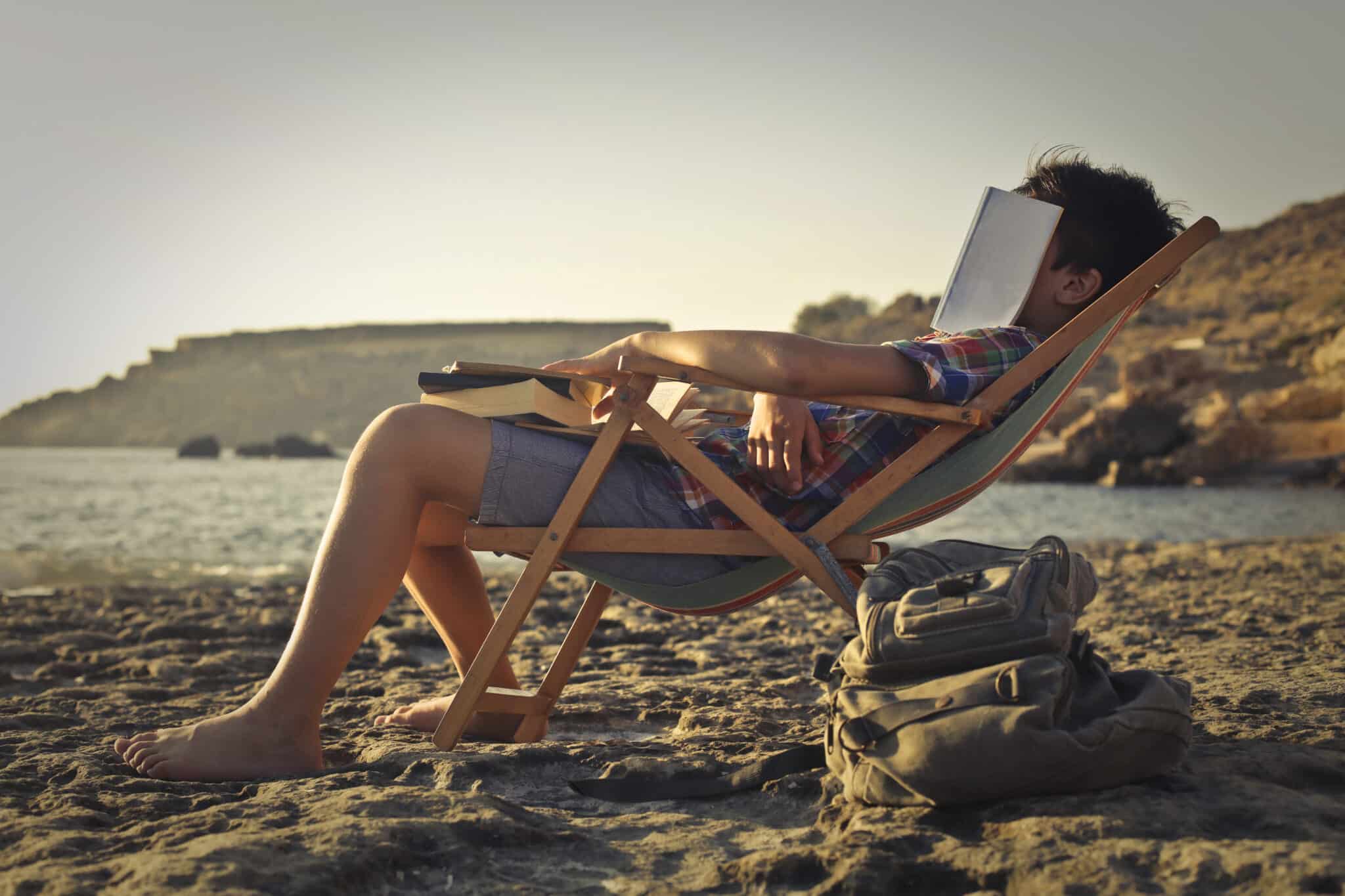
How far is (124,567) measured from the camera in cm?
804

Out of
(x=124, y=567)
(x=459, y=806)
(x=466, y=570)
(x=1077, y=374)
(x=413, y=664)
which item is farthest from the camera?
(x=124, y=567)

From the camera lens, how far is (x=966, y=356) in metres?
2.08

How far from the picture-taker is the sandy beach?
4.59 feet

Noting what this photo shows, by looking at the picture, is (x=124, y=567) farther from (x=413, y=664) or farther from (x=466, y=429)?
(x=466, y=429)

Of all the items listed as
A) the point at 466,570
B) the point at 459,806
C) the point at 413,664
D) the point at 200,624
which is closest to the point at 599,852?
the point at 459,806

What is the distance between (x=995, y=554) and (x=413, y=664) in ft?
8.22

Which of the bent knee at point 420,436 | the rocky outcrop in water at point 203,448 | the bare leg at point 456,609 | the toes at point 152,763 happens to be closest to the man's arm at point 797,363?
the bent knee at point 420,436

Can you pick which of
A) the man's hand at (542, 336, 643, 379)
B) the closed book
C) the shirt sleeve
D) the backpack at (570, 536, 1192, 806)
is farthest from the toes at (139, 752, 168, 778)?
the shirt sleeve

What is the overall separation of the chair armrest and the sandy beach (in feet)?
2.33

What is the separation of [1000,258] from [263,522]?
38.6 ft

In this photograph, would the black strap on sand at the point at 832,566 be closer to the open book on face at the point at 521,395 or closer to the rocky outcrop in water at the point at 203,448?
the open book on face at the point at 521,395

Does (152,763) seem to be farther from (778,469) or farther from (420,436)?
(778,469)

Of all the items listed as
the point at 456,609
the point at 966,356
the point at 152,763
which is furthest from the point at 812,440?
the point at 152,763

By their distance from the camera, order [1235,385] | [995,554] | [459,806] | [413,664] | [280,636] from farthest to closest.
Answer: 1. [1235,385]
2. [280,636]
3. [413,664]
4. [995,554]
5. [459,806]
